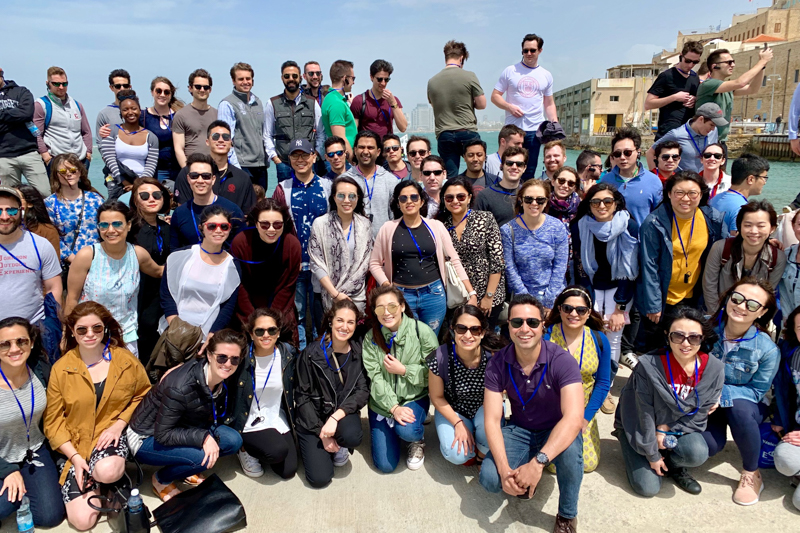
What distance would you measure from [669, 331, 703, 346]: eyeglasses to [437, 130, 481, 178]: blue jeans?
419cm

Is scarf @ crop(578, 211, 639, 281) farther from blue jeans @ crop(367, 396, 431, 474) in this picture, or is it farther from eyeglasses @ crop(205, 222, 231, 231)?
eyeglasses @ crop(205, 222, 231, 231)

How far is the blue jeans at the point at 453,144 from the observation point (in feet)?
23.7

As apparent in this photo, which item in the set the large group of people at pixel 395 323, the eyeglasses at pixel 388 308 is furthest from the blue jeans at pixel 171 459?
the eyeglasses at pixel 388 308

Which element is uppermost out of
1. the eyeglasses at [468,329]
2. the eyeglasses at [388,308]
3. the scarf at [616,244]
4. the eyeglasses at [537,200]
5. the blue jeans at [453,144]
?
the blue jeans at [453,144]

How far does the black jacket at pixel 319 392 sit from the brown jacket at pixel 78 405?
133 cm

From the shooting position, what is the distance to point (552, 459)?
3.40m

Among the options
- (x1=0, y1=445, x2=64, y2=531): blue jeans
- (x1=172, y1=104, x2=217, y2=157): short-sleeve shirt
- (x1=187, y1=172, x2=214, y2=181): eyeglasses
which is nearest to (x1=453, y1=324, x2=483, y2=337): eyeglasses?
(x1=187, y1=172, x2=214, y2=181): eyeglasses

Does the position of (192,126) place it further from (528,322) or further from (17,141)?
(528,322)

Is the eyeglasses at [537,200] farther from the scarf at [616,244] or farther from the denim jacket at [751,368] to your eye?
the denim jacket at [751,368]

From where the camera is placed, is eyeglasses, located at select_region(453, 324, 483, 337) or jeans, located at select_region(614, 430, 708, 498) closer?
jeans, located at select_region(614, 430, 708, 498)

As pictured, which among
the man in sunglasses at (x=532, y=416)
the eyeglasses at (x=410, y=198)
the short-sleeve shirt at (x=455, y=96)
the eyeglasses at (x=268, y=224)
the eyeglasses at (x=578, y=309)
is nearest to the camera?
the man in sunglasses at (x=532, y=416)

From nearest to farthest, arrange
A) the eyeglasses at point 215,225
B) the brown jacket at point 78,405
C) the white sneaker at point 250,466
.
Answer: the brown jacket at point 78,405 < the white sneaker at point 250,466 < the eyeglasses at point 215,225

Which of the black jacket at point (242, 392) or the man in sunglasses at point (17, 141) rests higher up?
the man in sunglasses at point (17, 141)

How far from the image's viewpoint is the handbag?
3531mm
